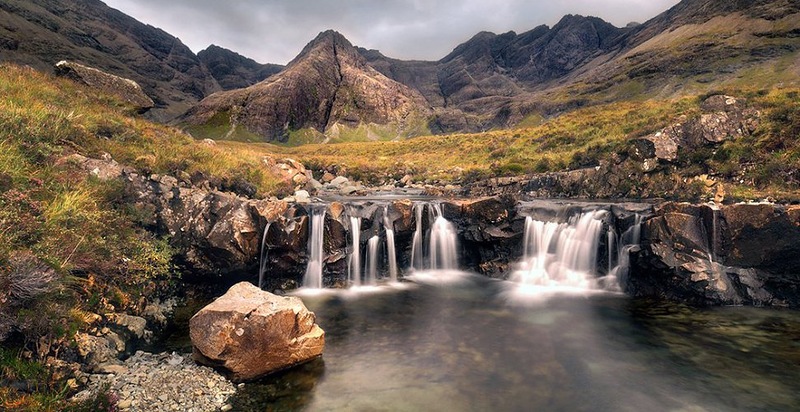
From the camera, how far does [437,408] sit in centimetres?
861

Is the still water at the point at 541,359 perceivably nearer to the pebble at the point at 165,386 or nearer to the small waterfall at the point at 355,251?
the pebble at the point at 165,386

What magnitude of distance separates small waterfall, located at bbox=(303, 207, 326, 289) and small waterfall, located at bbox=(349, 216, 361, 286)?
1648 mm

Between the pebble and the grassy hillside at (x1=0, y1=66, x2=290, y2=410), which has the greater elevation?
the grassy hillside at (x1=0, y1=66, x2=290, y2=410)

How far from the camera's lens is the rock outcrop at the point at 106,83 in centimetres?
2348

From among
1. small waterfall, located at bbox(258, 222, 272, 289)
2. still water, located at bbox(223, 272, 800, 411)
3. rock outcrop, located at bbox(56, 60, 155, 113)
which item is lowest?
still water, located at bbox(223, 272, 800, 411)

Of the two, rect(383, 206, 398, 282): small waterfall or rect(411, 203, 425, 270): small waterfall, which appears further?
rect(411, 203, 425, 270): small waterfall

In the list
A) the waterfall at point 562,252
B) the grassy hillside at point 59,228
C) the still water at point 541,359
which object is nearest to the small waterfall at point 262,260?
the still water at point 541,359

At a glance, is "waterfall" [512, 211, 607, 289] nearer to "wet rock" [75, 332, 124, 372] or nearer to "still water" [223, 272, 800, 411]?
"still water" [223, 272, 800, 411]

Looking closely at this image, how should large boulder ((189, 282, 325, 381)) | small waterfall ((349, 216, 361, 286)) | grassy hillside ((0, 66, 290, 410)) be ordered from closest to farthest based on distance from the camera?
1. grassy hillside ((0, 66, 290, 410))
2. large boulder ((189, 282, 325, 381))
3. small waterfall ((349, 216, 361, 286))

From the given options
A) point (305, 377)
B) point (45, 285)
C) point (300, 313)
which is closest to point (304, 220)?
point (300, 313)

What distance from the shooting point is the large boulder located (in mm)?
9336

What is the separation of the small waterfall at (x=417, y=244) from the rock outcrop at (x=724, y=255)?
1102 centimetres

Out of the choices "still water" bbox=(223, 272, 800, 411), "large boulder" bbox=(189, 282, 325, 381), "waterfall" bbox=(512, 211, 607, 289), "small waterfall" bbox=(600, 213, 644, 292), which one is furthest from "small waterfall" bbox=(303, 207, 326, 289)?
"small waterfall" bbox=(600, 213, 644, 292)

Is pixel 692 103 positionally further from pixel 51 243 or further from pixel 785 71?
pixel 785 71
